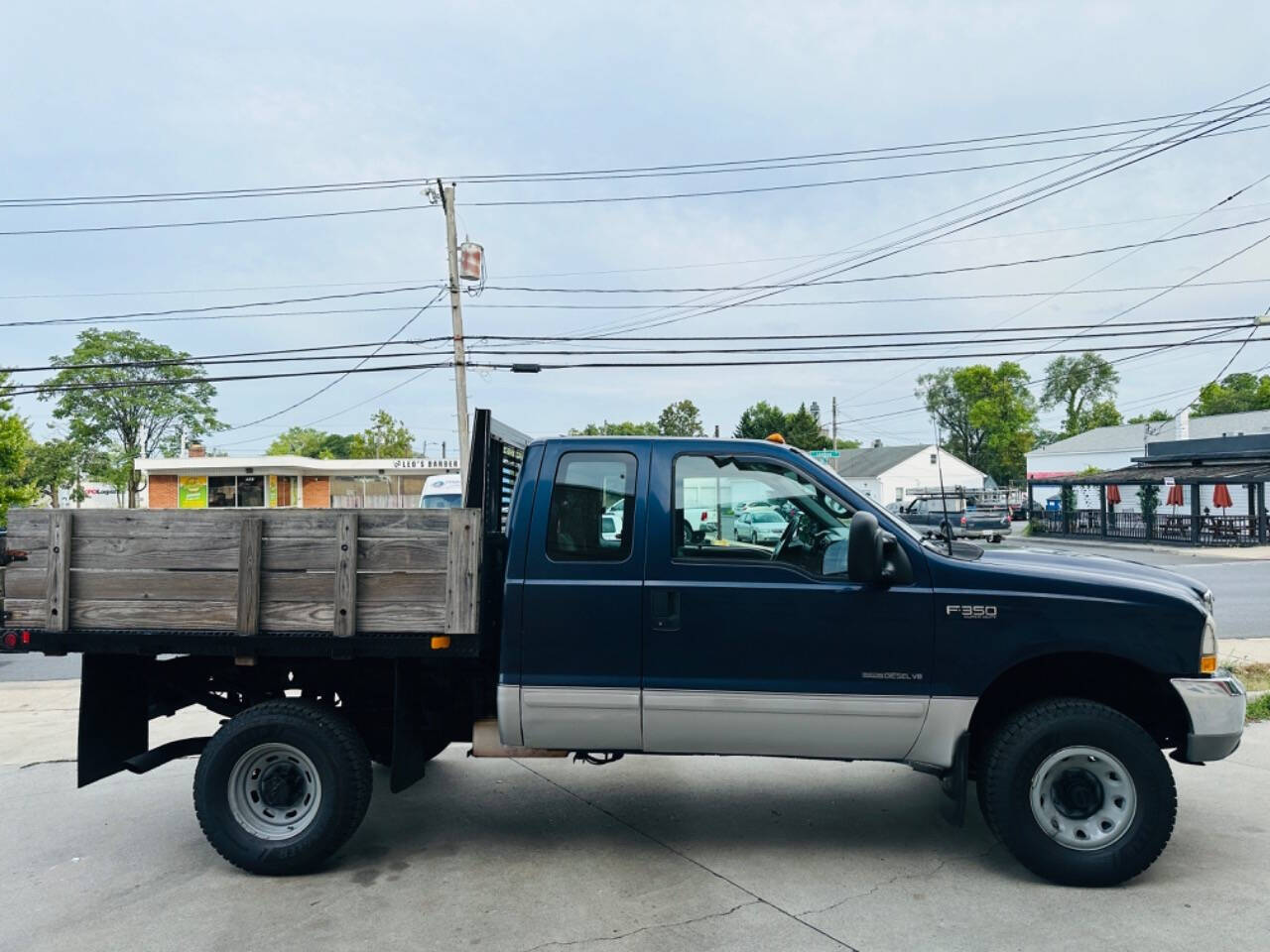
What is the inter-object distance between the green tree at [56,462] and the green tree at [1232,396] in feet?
262

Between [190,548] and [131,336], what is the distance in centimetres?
5181

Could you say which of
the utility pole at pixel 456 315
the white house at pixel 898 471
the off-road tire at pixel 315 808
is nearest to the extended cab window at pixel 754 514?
the off-road tire at pixel 315 808

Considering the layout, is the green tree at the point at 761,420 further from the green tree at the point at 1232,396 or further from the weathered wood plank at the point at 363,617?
the green tree at the point at 1232,396

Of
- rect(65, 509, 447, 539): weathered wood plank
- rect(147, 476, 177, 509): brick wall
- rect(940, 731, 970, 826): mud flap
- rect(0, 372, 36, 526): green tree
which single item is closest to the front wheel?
rect(940, 731, 970, 826): mud flap

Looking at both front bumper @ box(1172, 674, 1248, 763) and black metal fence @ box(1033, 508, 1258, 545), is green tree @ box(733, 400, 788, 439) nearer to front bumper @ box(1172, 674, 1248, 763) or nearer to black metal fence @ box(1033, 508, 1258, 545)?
black metal fence @ box(1033, 508, 1258, 545)

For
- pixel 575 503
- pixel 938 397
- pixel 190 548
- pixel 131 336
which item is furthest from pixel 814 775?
pixel 938 397

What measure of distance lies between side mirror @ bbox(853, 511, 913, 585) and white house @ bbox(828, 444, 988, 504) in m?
63.6

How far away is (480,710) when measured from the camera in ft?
15.3

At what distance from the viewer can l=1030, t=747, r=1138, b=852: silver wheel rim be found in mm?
4090

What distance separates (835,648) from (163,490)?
4303cm

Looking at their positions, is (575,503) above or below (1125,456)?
below

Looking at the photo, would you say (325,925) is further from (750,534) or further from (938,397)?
(938,397)

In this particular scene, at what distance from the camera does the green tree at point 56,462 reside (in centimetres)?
4797

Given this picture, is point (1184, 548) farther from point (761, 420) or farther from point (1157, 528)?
point (761, 420)
